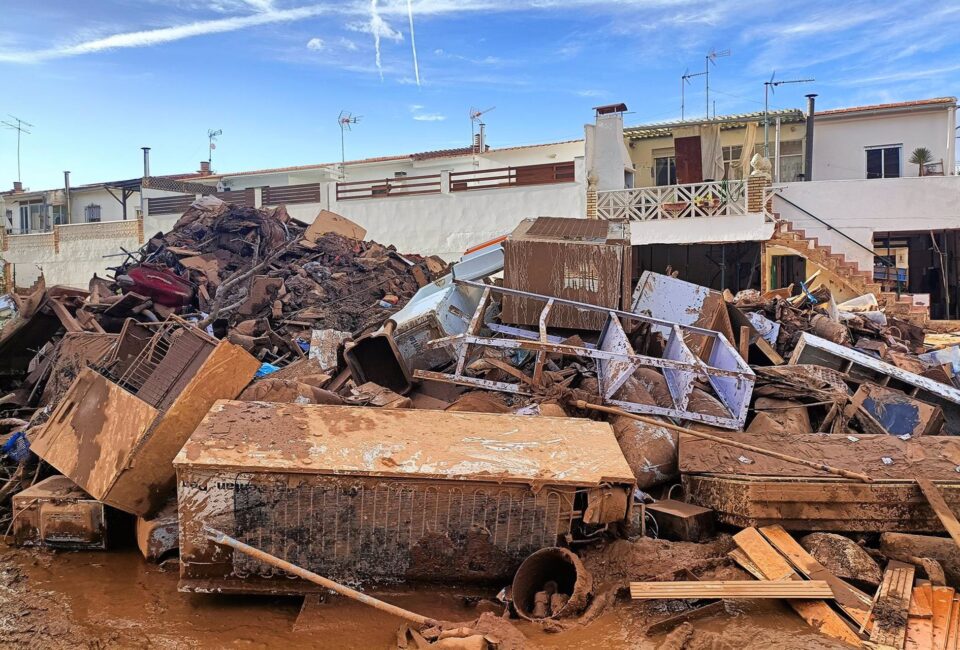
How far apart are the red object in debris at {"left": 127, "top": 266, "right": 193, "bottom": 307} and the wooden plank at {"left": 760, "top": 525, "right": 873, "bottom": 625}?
772 cm

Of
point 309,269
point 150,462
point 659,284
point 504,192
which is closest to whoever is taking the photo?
point 150,462

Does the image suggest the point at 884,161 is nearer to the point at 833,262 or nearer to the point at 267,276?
the point at 833,262

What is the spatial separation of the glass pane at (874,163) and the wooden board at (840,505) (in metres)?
16.5

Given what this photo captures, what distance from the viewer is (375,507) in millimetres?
3559

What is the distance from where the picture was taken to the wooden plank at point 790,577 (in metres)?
3.23

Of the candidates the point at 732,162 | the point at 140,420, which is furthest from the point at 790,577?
the point at 732,162

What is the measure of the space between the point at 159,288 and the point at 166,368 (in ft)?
14.3

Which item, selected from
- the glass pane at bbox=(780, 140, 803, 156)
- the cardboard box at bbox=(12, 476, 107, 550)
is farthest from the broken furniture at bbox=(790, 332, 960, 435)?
the glass pane at bbox=(780, 140, 803, 156)

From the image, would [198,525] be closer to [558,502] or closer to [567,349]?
[558,502]

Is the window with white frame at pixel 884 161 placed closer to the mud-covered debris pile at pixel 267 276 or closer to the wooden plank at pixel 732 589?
the mud-covered debris pile at pixel 267 276

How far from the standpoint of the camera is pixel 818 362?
625 centimetres

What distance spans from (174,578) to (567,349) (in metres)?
3.17

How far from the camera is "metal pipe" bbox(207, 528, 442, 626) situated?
3.22 metres

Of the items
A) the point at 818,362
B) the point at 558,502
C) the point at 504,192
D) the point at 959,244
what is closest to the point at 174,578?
the point at 558,502
